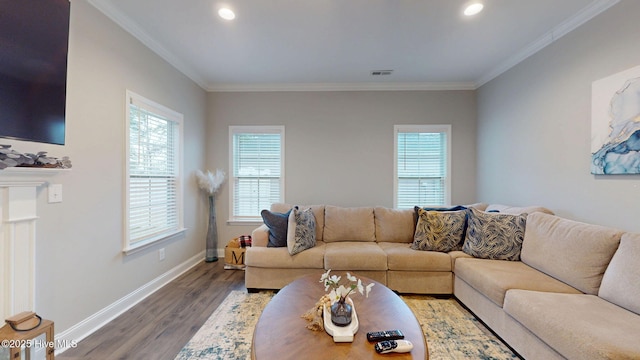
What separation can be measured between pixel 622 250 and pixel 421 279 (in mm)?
1540

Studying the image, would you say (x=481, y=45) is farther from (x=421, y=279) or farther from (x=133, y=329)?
(x=133, y=329)

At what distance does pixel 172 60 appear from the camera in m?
3.17

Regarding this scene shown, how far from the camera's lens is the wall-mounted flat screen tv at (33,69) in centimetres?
141

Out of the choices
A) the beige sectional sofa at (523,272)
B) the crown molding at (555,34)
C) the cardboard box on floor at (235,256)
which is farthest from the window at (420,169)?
the cardboard box on floor at (235,256)

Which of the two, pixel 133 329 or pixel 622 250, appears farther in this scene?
pixel 133 329

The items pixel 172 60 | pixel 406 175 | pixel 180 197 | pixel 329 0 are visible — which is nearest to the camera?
pixel 329 0

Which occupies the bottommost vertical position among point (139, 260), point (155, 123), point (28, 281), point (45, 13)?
point (139, 260)

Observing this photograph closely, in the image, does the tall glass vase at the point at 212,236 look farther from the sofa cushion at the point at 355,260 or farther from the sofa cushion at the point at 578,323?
the sofa cushion at the point at 578,323

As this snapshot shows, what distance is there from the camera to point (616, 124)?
2.11 meters

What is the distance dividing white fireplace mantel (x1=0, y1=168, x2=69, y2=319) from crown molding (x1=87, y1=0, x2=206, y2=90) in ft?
4.93

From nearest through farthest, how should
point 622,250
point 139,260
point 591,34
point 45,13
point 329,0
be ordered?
point 45,13 → point 622,250 → point 329,0 → point 591,34 → point 139,260

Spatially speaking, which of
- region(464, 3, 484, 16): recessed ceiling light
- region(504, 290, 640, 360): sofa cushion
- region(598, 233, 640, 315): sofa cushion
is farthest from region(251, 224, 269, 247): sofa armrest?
region(464, 3, 484, 16): recessed ceiling light

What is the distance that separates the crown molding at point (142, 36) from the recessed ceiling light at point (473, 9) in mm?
3135

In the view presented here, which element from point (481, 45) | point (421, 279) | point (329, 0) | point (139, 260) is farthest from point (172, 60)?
point (421, 279)
